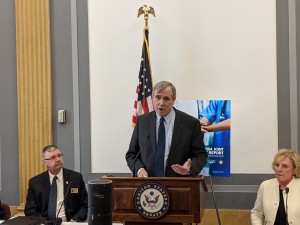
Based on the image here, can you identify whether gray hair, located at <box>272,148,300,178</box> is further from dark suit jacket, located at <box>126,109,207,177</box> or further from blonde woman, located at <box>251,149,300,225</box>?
dark suit jacket, located at <box>126,109,207,177</box>

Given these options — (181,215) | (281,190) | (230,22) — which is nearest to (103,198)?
(181,215)

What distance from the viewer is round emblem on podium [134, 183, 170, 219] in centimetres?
274

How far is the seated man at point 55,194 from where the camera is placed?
13.8 feet

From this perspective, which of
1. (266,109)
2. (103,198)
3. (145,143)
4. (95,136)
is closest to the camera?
(103,198)

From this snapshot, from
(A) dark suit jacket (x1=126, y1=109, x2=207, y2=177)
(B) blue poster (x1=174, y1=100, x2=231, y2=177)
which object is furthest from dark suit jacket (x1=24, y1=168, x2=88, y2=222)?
(B) blue poster (x1=174, y1=100, x2=231, y2=177)

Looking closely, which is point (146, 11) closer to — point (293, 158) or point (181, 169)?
point (293, 158)

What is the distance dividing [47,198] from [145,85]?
173 centimetres

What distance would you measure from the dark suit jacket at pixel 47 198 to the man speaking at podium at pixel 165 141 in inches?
38.7

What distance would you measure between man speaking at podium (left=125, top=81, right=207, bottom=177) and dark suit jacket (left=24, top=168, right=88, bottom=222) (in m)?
0.98

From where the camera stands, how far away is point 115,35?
18.4 feet

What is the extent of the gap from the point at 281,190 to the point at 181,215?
1512mm

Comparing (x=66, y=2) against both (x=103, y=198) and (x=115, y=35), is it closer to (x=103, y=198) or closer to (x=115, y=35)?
(x=115, y=35)

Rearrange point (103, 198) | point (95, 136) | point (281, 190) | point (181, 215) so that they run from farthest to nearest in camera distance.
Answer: point (95, 136), point (281, 190), point (181, 215), point (103, 198)

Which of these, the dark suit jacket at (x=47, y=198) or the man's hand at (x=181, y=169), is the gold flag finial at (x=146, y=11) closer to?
the dark suit jacket at (x=47, y=198)
